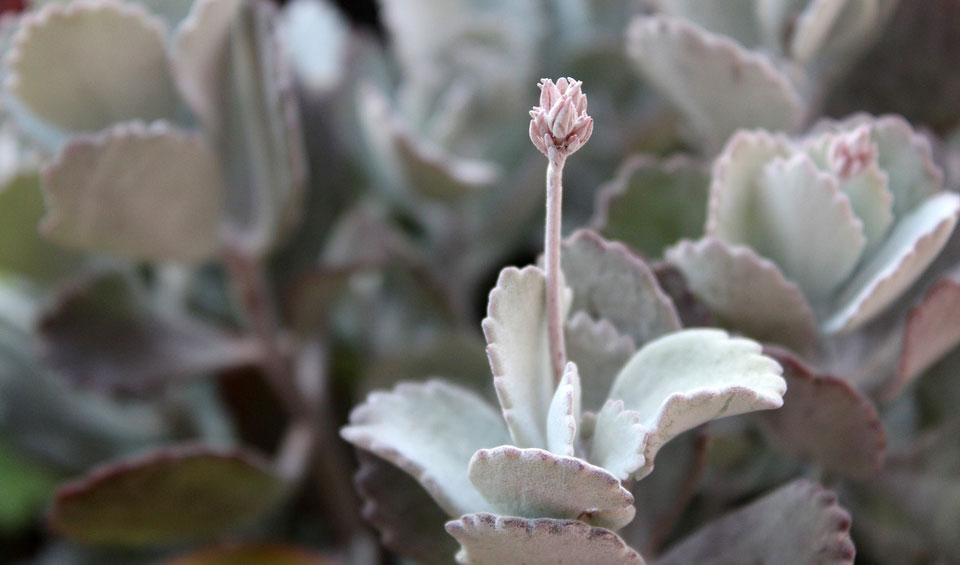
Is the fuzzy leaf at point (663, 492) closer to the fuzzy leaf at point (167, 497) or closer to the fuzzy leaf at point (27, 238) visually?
the fuzzy leaf at point (167, 497)

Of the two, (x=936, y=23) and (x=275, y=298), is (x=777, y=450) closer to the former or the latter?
(x=936, y=23)

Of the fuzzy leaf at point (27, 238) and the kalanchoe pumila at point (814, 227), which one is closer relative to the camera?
the kalanchoe pumila at point (814, 227)

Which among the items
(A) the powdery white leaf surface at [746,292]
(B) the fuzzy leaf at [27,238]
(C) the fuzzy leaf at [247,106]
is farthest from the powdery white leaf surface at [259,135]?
(A) the powdery white leaf surface at [746,292]

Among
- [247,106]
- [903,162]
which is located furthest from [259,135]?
[903,162]

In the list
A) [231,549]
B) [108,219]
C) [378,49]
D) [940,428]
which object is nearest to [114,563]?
[231,549]

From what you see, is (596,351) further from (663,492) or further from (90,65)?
(90,65)

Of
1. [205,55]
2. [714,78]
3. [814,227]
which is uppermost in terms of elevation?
[205,55]

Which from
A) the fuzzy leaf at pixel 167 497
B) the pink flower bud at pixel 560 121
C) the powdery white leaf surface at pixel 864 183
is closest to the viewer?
the pink flower bud at pixel 560 121
